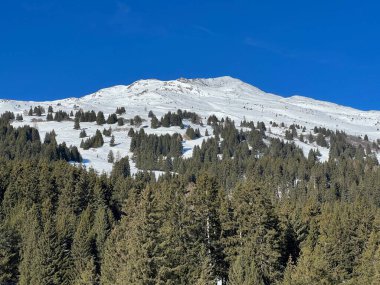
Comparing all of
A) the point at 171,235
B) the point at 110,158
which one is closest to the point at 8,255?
the point at 171,235

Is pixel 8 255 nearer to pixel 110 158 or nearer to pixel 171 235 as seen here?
pixel 171 235

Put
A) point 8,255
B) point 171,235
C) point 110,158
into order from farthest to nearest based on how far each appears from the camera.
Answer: point 110,158
point 8,255
point 171,235

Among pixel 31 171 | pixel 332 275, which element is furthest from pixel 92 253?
pixel 332 275

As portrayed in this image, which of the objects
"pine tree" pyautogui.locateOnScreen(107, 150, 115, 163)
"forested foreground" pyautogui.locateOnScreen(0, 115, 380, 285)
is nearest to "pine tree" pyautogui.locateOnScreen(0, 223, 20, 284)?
"forested foreground" pyautogui.locateOnScreen(0, 115, 380, 285)

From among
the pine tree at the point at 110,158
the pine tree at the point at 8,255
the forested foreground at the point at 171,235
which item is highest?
the pine tree at the point at 110,158

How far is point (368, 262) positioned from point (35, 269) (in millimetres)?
37435

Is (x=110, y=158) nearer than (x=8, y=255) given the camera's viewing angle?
No

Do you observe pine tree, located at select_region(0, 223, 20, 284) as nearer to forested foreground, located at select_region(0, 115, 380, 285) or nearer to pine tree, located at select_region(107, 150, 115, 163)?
forested foreground, located at select_region(0, 115, 380, 285)

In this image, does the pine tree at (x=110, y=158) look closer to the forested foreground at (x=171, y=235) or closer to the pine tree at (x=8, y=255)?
the forested foreground at (x=171, y=235)

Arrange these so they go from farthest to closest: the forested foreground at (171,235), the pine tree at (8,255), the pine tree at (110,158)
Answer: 1. the pine tree at (110,158)
2. the pine tree at (8,255)
3. the forested foreground at (171,235)

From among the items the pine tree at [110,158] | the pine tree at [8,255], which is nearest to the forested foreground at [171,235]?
the pine tree at [8,255]

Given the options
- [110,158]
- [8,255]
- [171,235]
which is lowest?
[8,255]

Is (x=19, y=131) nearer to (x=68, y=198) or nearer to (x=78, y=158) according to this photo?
(x=78, y=158)

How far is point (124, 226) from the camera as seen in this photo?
155 feet
